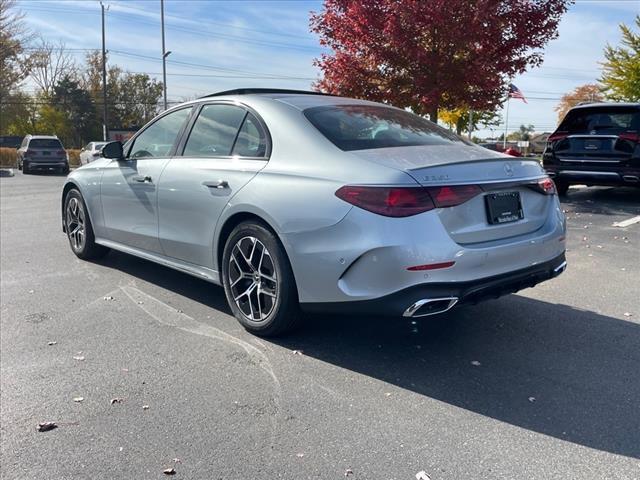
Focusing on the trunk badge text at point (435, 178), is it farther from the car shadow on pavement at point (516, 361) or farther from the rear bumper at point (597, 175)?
the rear bumper at point (597, 175)

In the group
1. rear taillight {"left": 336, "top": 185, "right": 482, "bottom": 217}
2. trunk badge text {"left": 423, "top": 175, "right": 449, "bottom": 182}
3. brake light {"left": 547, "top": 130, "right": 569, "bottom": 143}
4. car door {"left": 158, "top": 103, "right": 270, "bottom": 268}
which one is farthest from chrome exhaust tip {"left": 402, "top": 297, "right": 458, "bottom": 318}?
brake light {"left": 547, "top": 130, "right": 569, "bottom": 143}

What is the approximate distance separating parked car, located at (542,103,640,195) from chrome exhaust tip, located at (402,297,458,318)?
310 inches

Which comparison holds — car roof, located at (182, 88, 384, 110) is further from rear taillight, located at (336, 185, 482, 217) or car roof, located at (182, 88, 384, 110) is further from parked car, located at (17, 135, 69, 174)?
parked car, located at (17, 135, 69, 174)

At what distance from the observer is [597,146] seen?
391 inches

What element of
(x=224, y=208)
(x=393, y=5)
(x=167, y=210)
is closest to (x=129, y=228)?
(x=167, y=210)

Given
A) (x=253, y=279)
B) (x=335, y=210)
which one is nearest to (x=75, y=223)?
(x=253, y=279)

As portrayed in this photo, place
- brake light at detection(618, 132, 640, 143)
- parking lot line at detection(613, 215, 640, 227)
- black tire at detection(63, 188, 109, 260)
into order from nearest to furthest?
black tire at detection(63, 188, 109, 260) → parking lot line at detection(613, 215, 640, 227) → brake light at detection(618, 132, 640, 143)

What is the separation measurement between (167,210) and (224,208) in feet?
2.74

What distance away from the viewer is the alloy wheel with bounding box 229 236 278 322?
3.85 m

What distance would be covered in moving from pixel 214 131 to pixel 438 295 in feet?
7.52

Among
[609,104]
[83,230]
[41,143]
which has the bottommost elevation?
[83,230]

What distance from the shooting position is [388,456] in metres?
2.58

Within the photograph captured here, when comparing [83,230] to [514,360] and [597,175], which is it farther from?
[597,175]

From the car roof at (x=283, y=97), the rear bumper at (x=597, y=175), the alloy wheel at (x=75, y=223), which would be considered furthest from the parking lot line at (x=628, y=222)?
the alloy wheel at (x=75, y=223)
